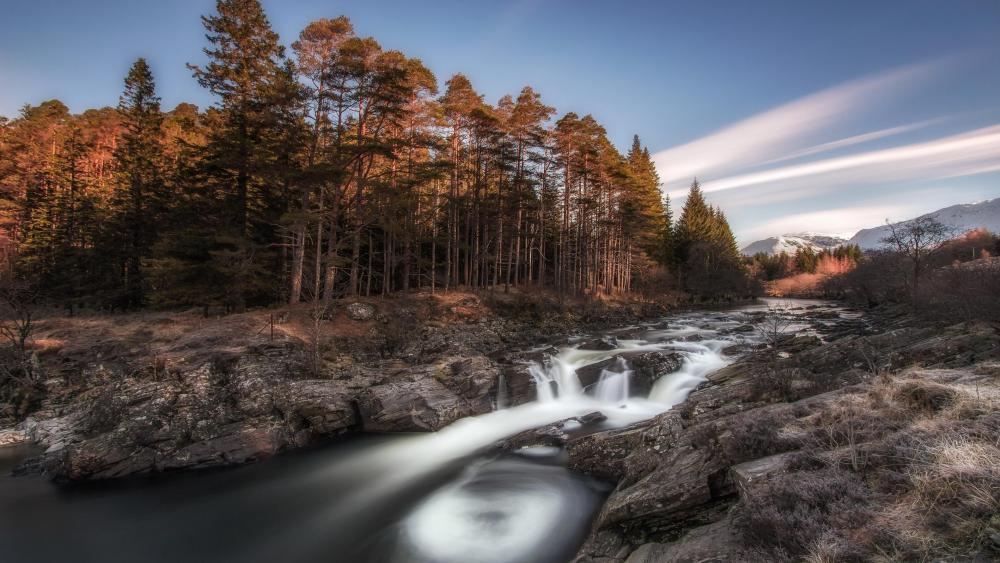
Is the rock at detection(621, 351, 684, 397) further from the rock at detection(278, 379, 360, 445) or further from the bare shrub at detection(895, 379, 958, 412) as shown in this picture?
the rock at detection(278, 379, 360, 445)

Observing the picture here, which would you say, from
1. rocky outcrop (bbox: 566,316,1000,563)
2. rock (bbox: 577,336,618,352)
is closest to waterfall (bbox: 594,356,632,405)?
rock (bbox: 577,336,618,352)

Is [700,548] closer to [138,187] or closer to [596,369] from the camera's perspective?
[596,369]

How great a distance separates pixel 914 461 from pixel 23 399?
75.5 feet

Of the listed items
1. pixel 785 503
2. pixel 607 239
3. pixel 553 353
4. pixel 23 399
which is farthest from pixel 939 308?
pixel 23 399

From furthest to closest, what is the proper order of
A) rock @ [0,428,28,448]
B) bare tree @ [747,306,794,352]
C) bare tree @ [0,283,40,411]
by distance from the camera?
bare tree @ [747,306,794,352] → bare tree @ [0,283,40,411] → rock @ [0,428,28,448]

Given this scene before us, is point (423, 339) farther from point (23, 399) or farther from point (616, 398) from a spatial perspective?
point (23, 399)

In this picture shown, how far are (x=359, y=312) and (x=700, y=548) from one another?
19.3m

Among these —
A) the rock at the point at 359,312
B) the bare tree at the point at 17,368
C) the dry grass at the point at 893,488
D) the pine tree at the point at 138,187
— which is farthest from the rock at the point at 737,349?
the pine tree at the point at 138,187

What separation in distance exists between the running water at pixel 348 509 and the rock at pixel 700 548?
2.81m

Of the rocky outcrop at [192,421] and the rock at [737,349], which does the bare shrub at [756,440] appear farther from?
the rock at [737,349]

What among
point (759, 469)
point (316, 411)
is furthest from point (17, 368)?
point (759, 469)

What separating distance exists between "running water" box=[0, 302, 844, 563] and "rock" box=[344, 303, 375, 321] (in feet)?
31.2

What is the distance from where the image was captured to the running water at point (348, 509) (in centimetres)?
765

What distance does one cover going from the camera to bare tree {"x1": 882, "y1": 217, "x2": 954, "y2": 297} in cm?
2460
